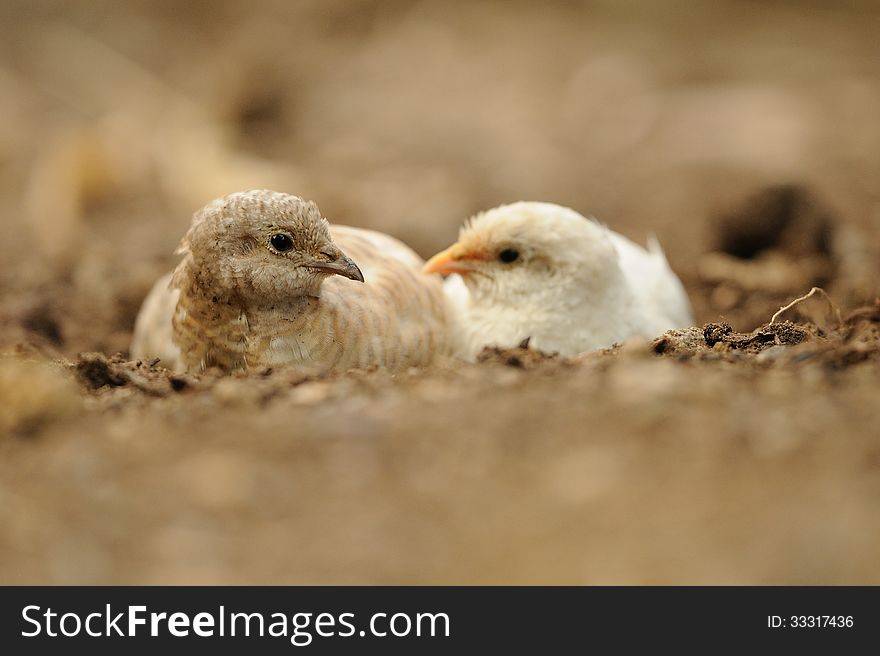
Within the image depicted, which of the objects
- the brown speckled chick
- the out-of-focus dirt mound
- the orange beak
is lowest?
the out-of-focus dirt mound

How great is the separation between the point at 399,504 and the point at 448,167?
8.09 metres

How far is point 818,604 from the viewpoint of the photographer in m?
2.92

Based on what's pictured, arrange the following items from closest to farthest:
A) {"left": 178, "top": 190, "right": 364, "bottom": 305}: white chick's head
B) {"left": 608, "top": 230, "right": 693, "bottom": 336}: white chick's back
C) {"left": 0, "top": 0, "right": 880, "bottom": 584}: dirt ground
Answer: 1. {"left": 0, "top": 0, "right": 880, "bottom": 584}: dirt ground
2. {"left": 178, "top": 190, "right": 364, "bottom": 305}: white chick's head
3. {"left": 608, "top": 230, "right": 693, "bottom": 336}: white chick's back

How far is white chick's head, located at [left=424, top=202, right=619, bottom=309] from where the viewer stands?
18.4 ft

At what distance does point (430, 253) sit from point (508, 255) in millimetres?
2395

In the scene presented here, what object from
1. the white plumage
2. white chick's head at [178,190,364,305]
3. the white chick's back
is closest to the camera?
white chick's head at [178,190,364,305]

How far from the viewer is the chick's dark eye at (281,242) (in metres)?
4.88

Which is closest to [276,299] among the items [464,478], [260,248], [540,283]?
[260,248]

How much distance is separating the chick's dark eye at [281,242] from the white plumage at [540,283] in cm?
102

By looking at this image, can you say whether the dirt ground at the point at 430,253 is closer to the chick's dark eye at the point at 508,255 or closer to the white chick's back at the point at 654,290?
the white chick's back at the point at 654,290

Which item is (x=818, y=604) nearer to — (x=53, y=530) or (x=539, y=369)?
(x=539, y=369)

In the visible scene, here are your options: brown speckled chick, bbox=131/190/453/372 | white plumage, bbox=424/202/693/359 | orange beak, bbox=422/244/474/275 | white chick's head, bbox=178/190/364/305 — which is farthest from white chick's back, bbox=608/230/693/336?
white chick's head, bbox=178/190/364/305

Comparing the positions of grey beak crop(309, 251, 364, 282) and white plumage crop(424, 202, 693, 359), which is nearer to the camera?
grey beak crop(309, 251, 364, 282)

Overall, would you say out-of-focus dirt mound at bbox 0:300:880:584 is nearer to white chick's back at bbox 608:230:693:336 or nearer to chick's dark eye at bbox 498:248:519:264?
chick's dark eye at bbox 498:248:519:264
